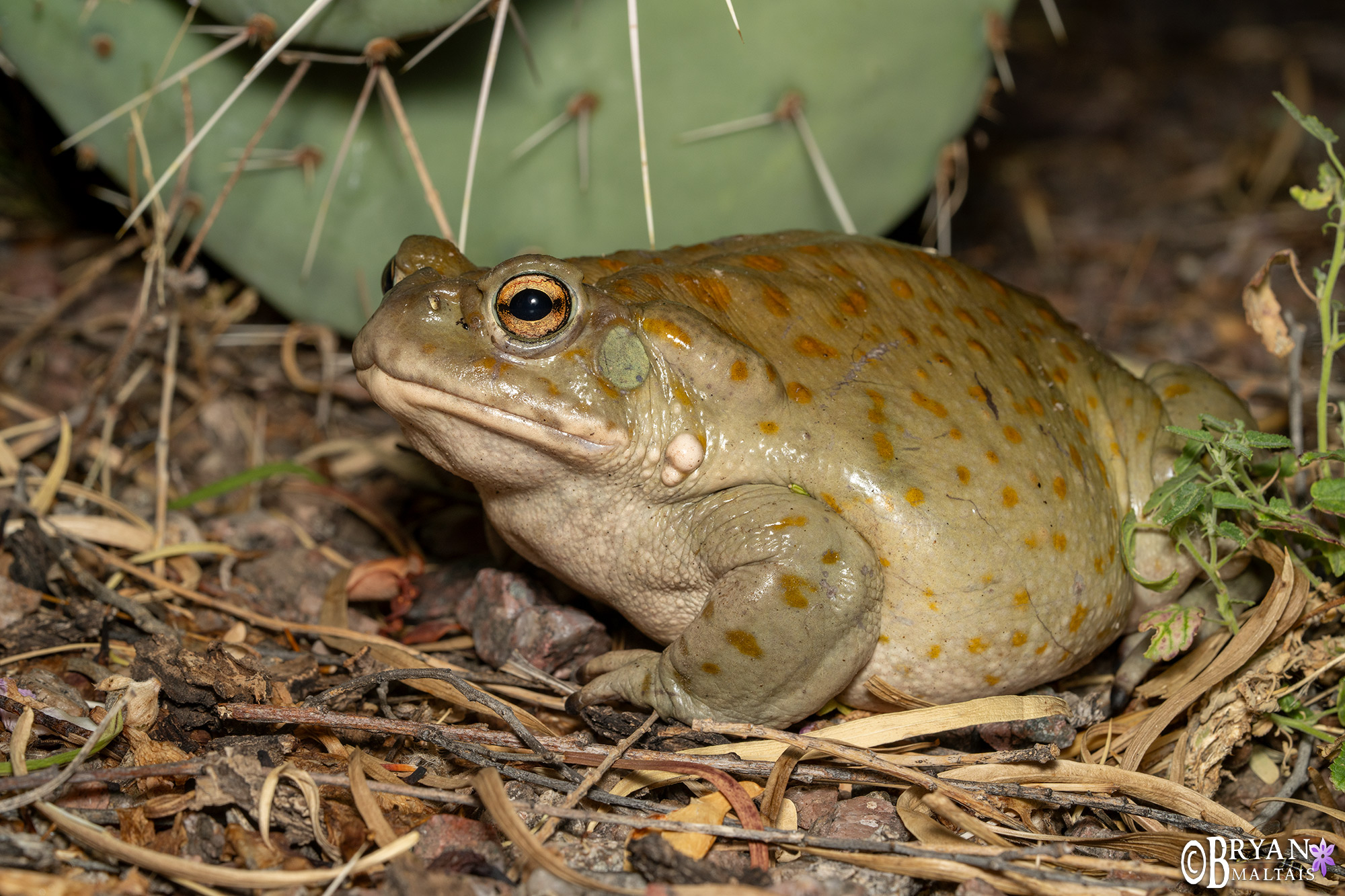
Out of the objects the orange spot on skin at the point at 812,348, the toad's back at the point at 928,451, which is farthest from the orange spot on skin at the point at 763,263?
the orange spot on skin at the point at 812,348

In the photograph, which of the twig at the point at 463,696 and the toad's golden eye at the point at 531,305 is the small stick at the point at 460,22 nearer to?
the toad's golden eye at the point at 531,305

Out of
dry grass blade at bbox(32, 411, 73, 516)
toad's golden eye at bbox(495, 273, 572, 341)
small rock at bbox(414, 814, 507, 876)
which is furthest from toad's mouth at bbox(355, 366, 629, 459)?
dry grass blade at bbox(32, 411, 73, 516)

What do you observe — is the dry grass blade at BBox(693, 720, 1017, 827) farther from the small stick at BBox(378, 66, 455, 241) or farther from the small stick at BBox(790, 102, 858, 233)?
the small stick at BBox(790, 102, 858, 233)

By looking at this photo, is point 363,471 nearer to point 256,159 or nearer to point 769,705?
point 256,159

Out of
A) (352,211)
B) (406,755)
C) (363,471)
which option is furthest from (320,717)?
(352,211)

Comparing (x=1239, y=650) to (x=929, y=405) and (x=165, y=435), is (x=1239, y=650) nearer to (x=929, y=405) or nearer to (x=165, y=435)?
(x=929, y=405)
